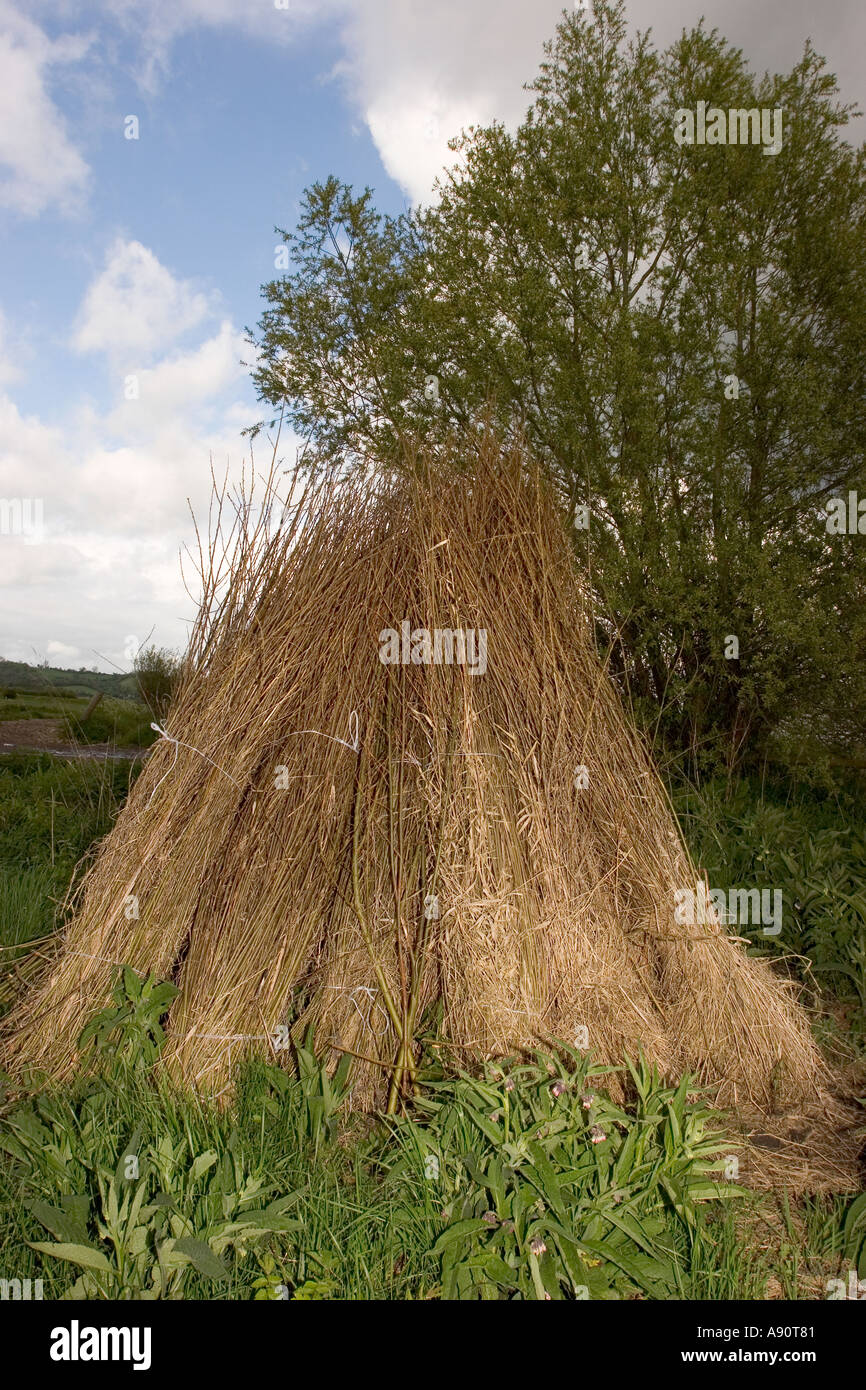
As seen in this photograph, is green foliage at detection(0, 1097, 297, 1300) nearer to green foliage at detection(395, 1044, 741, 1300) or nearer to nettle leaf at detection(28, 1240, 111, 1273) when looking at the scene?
nettle leaf at detection(28, 1240, 111, 1273)

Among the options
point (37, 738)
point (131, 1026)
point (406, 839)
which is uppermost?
point (406, 839)

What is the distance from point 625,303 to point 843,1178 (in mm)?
8260

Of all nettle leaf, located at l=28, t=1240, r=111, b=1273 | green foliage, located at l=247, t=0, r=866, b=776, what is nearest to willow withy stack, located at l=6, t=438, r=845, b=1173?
nettle leaf, located at l=28, t=1240, r=111, b=1273

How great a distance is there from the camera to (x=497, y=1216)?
2.18 m

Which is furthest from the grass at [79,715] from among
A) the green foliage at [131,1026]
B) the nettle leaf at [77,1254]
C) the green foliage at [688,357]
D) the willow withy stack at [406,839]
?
the nettle leaf at [77,1254]

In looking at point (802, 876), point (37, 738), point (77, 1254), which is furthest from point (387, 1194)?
point (37, 738)

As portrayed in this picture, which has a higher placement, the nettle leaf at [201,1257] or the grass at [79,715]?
the grass at [79,715]

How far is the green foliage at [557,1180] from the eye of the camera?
6.83 feet

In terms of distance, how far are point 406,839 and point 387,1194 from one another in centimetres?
104

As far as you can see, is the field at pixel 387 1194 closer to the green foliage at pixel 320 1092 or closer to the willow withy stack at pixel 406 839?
the green foliage at pixel 320 1092

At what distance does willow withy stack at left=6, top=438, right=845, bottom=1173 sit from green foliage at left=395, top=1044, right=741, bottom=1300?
0.32m

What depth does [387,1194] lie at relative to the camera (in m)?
2.41

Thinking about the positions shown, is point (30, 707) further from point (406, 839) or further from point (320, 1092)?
point (320, 1092)

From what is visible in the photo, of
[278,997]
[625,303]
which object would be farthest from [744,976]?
[625,303]
